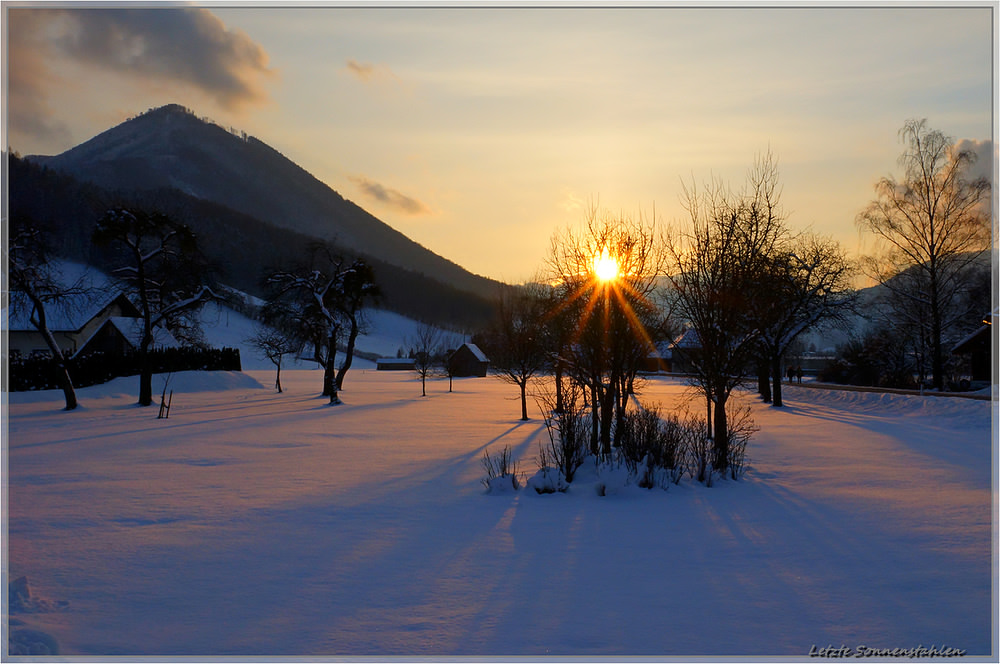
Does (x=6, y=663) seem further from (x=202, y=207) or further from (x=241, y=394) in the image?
(x=202, y=207)

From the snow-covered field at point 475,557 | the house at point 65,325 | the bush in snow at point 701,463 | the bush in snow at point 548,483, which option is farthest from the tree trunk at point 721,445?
the house at point 65,325

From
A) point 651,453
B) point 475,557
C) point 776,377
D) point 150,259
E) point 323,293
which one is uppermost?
point 150,259

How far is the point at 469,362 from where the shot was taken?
80625 mm

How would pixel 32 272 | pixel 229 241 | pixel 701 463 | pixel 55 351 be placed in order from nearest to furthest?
pixel 701 463
pixel 32 272
pixel 55 351
pixel 229 241

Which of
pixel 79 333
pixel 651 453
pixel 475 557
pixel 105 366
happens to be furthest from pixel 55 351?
pixel 79 333

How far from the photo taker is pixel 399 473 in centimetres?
1371

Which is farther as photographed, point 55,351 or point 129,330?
point 129,330

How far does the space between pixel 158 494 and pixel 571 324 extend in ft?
37.4

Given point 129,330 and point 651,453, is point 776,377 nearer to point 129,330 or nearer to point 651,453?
point 651,453

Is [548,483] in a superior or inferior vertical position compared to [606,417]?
inferior

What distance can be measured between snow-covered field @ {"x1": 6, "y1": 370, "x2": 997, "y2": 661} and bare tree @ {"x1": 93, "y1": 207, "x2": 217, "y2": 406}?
50.9ft

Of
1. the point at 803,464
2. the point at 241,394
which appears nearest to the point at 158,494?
the point at 803,464

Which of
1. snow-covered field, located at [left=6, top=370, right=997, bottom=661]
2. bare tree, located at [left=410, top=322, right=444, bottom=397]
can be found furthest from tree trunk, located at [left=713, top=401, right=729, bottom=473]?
bare tree, located at [left=410, top=322, right=444, bottom=397]

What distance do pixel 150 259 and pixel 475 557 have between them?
27885 mm
